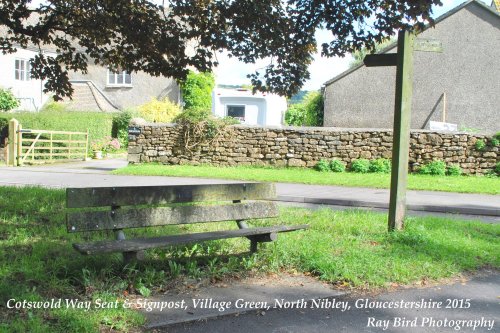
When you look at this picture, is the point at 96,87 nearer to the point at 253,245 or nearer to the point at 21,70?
the point at 21,70

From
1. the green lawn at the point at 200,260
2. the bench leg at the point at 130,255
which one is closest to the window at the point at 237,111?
the green lawn at the point at 200,260

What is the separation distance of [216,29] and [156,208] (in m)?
4.50

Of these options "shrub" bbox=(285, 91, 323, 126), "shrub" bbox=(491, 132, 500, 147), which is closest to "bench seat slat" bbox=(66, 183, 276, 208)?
"shrub" bbox=(491, 132, 500, 147)

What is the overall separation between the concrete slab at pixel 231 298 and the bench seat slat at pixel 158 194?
39.3 inches

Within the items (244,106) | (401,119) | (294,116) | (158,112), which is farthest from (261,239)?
(294,116)

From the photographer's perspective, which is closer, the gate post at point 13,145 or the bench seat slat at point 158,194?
the bench seat slat at point 158,194

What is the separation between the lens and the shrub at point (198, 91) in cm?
3378

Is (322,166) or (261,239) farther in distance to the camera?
(322,166)

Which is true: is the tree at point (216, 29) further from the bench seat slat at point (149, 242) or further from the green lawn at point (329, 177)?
the green lawn at point (329, 177)

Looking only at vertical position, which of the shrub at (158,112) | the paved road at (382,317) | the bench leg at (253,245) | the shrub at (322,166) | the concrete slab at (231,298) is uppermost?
the shrub at (158,112)

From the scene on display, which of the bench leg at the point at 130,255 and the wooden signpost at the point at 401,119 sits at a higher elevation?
the wooden signpost at the point at 401,119

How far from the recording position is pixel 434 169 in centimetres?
1833

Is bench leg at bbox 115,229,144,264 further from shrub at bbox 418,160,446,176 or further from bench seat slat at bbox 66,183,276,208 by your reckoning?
shrub at bbox 418,160,446,176

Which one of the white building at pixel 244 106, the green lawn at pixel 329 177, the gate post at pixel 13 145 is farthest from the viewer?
the white building at pixel 244 106
